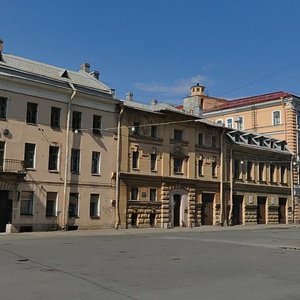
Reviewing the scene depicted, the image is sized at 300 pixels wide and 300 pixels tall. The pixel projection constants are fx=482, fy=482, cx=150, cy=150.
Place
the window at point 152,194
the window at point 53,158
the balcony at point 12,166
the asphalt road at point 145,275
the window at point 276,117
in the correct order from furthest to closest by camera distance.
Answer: the window at point 276,117
the window at point 152,194
the window at point 53,158
the balcony at point 12,166
the asphalt road at point 145,275

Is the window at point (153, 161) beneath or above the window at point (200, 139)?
beneath

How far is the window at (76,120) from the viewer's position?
3553cm

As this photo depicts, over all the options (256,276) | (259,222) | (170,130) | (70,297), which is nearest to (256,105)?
(259,222)

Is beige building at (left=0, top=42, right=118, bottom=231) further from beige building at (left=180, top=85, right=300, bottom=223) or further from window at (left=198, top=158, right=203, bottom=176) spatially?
beige building at (left=180, top=85, right=300, bottom=223)

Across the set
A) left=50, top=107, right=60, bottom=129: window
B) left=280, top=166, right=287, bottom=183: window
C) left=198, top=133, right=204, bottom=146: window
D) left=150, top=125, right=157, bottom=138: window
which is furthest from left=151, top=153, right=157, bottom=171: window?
left=280, top=166, right=287, bottom=183: window

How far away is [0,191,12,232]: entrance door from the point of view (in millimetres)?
31406

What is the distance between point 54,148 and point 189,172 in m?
13.8

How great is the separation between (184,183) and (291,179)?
19.3 m

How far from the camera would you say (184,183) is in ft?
140

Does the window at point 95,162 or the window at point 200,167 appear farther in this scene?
the window at point 200,167

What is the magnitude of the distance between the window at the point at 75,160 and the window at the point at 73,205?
71.7 inches

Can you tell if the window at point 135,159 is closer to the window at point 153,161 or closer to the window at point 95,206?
the window at point 153,161

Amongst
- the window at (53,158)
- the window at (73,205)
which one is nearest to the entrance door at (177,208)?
the window at (73,205)

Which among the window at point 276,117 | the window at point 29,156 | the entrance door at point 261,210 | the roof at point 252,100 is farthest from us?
the roof at point 252,100
